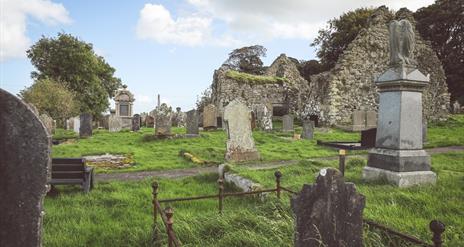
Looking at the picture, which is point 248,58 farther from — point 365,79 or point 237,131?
point 237,131

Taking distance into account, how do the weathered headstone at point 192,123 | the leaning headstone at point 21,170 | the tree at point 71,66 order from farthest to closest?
the tree at point 71,66 < the weathered headstone at point 192,123 < the leaning headstone at point 21,170

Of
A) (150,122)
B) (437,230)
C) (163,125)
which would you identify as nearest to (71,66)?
(150,122)

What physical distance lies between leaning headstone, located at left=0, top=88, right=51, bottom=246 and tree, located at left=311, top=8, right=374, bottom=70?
36862mm

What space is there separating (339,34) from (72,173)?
34.9 metres

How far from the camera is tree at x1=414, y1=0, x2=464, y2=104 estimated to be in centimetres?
3192

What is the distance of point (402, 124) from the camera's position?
6.73 m

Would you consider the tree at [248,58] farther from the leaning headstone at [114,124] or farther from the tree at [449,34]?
the leaning headstone at [114,124]

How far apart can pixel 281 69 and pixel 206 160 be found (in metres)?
24.9

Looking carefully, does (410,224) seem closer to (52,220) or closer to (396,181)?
(396,181)

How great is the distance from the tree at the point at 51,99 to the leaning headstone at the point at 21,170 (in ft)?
111

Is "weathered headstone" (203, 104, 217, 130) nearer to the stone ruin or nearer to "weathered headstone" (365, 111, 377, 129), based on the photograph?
the stone ruin

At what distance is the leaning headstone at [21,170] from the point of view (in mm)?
2268

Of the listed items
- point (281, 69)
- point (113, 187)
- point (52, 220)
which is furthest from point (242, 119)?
point (281, 69)

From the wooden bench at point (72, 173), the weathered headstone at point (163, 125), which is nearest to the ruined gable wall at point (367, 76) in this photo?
the weathered headstone at point (163, 125)
